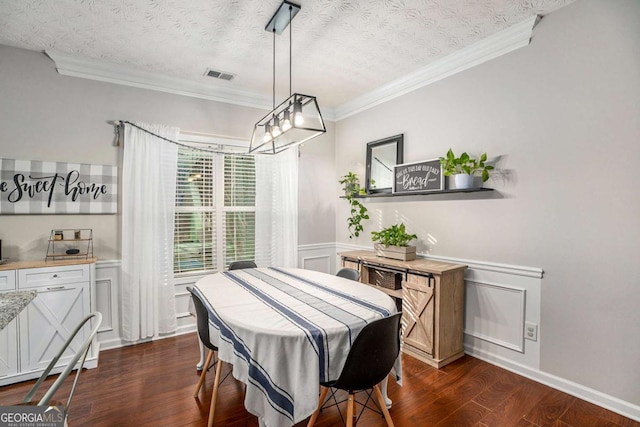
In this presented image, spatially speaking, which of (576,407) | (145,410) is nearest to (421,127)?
(576,407)

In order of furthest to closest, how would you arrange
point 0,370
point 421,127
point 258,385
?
point 421,127, point 0,370, point 258,385

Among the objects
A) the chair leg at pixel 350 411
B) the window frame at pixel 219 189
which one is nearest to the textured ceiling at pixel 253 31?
the window frame at pixel 219 189

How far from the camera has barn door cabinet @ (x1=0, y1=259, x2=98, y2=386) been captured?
257cm

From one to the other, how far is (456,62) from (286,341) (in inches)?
117

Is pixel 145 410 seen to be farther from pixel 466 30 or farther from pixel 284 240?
pixel 466 30

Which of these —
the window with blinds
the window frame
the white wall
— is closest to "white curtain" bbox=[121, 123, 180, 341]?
the window with blinds

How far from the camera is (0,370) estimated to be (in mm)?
2549

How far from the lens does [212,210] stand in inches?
154

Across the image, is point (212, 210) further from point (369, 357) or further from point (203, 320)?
point (369, 357)

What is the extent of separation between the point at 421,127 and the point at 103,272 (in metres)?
3.61

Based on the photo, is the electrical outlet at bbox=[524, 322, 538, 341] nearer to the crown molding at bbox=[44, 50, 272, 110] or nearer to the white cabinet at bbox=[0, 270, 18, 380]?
the crown molding at bbox=[44, 50, 272, 110]

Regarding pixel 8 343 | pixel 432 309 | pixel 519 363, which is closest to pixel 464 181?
pixel 432 309

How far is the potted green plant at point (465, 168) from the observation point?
9.43 feet

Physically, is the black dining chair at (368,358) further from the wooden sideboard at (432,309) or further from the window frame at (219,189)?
the window frame at (219,189)
